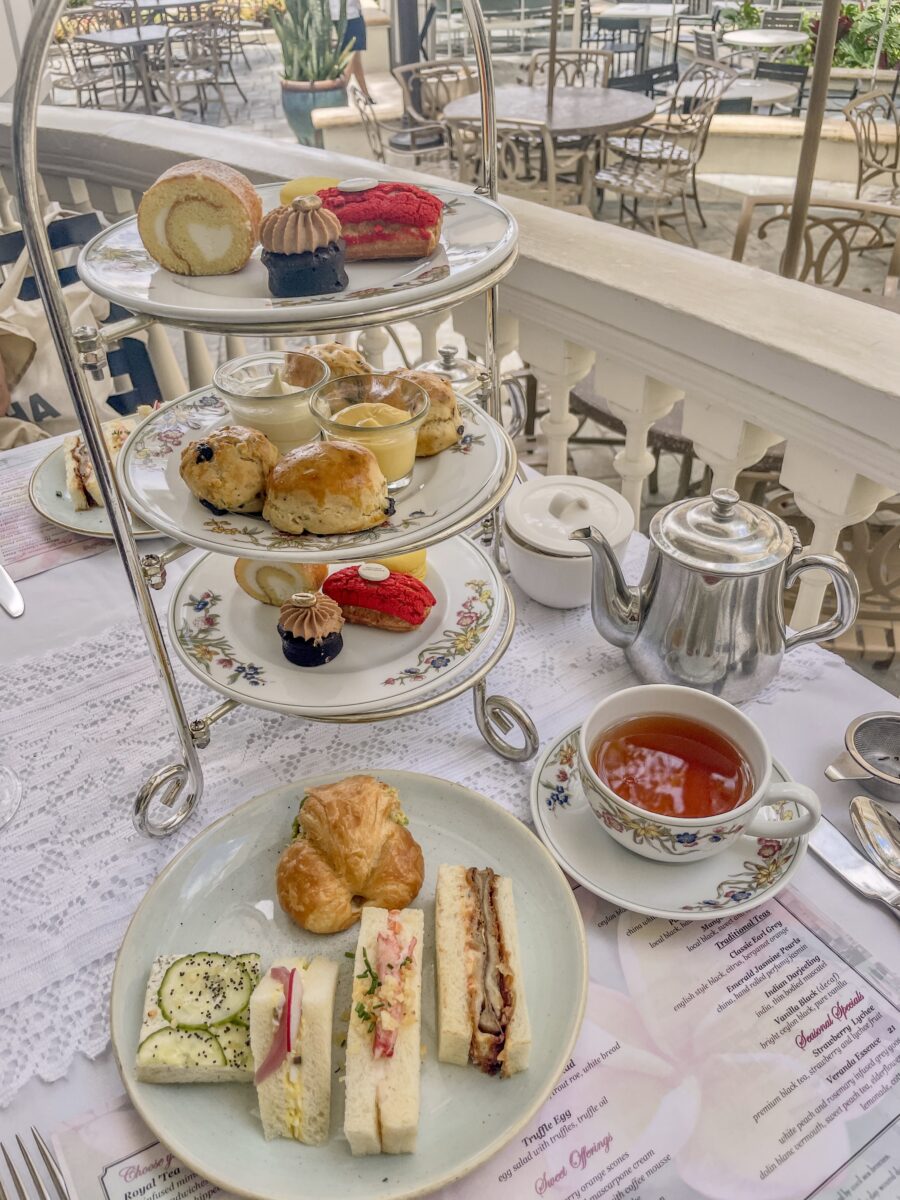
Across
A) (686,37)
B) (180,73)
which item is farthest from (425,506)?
(686,37)

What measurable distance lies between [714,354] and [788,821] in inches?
20.3

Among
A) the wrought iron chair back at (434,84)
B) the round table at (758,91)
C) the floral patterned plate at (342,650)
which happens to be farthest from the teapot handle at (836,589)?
the round table at (758,91)

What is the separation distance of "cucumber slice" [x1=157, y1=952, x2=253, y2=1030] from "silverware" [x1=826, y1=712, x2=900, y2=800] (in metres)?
0.42

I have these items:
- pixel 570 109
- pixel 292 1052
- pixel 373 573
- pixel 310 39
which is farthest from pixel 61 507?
pixel 310 39

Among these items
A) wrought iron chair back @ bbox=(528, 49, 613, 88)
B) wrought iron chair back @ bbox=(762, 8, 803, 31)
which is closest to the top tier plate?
wrought iron chair back @ bbox=(528, 49, 613, 88)

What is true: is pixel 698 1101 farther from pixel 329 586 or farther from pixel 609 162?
pixel 609 162

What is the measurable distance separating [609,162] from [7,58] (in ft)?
12.9

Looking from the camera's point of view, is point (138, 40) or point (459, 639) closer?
point (459, 639)

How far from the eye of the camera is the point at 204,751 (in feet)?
2.27

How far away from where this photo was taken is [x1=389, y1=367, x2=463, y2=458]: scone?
62 centimetres

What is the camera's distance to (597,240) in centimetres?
104

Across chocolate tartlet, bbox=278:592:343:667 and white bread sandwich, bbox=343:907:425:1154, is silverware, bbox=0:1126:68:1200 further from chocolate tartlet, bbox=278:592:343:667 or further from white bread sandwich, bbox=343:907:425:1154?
chocolate tartlet, bbox=278:592:343:667

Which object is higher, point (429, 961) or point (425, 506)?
point (425, 506)

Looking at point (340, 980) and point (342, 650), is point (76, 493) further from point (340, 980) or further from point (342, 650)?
point (340, 980)
